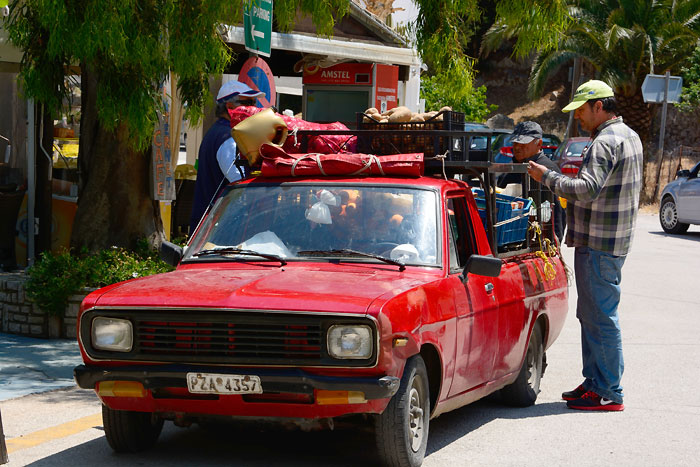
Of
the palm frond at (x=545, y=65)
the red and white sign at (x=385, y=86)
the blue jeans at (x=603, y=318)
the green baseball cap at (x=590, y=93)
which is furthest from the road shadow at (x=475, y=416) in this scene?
the palm frond at (x=545, y=65)

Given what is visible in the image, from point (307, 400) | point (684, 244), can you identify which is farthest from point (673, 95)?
point (307, 400)

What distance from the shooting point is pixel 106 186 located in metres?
10.2

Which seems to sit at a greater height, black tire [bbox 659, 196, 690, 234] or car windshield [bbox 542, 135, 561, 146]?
car windshield [bbox 542, 135, 561, 146]

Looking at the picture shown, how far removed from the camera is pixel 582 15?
111 feet

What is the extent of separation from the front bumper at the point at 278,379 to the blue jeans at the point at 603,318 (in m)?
2.68

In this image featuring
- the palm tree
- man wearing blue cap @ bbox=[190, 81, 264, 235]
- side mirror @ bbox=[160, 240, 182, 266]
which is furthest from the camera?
the palm tree

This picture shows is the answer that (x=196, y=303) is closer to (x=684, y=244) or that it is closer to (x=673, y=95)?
(x=684, y=244)

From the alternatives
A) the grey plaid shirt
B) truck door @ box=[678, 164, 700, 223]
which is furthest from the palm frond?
the grey plaid shirt

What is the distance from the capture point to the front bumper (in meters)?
5.00

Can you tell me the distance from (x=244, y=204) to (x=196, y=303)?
141cm

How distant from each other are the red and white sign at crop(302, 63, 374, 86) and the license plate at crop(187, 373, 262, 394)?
14415 millimetres

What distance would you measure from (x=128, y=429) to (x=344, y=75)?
14.3 meters

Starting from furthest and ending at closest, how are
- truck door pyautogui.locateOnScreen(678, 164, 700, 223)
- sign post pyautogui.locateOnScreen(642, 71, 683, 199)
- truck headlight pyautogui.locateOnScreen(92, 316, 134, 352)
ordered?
sign post pyautogui.locateOnScreen(642, 71, 683, 199)
truck door pyautogui.locateOnScreen(678, 164, 700, 223)
truck headlight pyautogui.locateOnScreen(92, 316, 134, 352)

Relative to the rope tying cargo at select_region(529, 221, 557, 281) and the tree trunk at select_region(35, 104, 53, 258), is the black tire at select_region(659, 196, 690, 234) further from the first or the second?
the rope tying cargo at select_region(529, 221, 557, 281)
